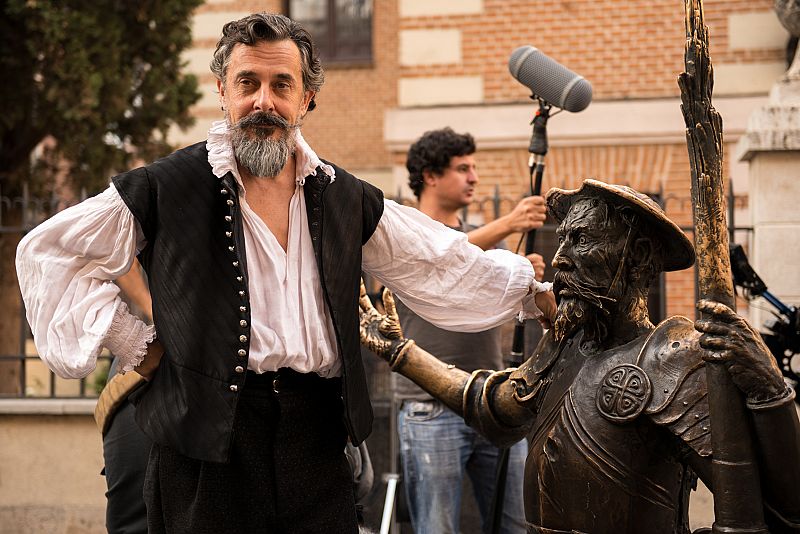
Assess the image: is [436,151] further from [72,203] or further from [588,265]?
[72,203]

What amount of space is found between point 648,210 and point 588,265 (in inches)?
7.9

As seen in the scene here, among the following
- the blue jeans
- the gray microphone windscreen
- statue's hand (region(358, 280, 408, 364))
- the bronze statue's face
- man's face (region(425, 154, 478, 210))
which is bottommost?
the blue jeans

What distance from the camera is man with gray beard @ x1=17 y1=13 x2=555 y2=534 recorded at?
2.51 meters

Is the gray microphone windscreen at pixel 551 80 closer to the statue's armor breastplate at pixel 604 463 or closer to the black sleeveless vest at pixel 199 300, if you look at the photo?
the statue's armor breastplate at pixel 604 463

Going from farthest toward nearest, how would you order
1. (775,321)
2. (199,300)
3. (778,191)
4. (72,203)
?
(72,203) → (778,191) → (775,321) → (199,300)

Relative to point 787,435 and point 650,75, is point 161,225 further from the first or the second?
point 650,75

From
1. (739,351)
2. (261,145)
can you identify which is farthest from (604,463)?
(261,145)

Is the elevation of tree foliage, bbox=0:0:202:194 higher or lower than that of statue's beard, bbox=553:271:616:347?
higher

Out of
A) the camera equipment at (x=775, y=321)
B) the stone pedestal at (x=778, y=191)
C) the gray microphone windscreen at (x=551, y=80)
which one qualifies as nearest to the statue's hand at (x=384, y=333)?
the gray microphone windscreen at (x=551, y=80)

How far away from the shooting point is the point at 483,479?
4219 millimetres

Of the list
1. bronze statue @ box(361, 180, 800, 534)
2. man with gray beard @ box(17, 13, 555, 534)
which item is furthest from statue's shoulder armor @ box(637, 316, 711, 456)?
man with gray beard @ box(17, 13, 555, 534)

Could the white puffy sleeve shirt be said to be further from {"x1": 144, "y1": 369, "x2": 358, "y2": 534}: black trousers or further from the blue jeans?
the blue jeans

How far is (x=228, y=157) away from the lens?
8.70ft

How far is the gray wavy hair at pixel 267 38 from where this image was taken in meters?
2.66
